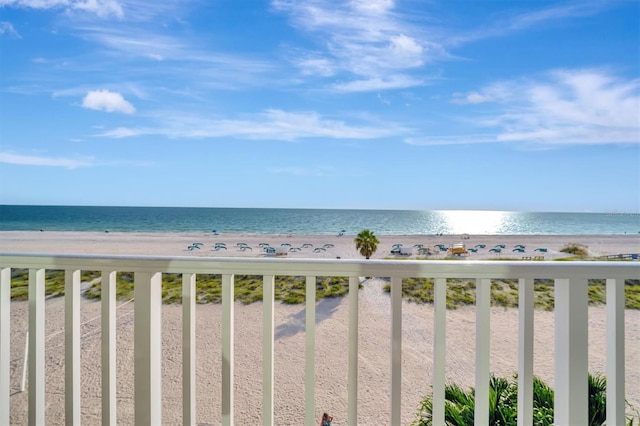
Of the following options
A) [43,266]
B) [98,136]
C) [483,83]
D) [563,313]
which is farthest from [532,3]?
[98,136]

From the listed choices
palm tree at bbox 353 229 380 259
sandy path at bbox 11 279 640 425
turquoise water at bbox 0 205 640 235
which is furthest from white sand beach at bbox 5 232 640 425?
turquoise water at bbox 0 205 640 235

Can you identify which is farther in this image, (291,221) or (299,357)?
(291,221)

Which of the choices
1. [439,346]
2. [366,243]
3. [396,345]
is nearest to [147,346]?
[396,345]

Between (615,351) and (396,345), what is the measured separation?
683 millimetres

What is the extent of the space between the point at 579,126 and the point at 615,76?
10312 mm

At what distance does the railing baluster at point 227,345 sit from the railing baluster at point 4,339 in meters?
0.76

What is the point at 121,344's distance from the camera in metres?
4.73

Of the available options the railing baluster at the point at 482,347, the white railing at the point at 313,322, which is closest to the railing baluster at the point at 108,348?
the white railing at the point at 313,322

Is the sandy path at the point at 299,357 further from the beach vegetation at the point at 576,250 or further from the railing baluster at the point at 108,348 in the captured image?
the beach vegetation at the point at 576,250

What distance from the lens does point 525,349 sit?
119 cm

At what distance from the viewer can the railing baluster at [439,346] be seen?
116 centimetres

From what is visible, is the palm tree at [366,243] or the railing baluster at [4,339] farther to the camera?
the palm tree at [366,243]

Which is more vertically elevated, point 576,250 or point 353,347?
point 353,347

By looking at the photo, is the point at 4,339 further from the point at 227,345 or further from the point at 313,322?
Result: the point at 313,322
